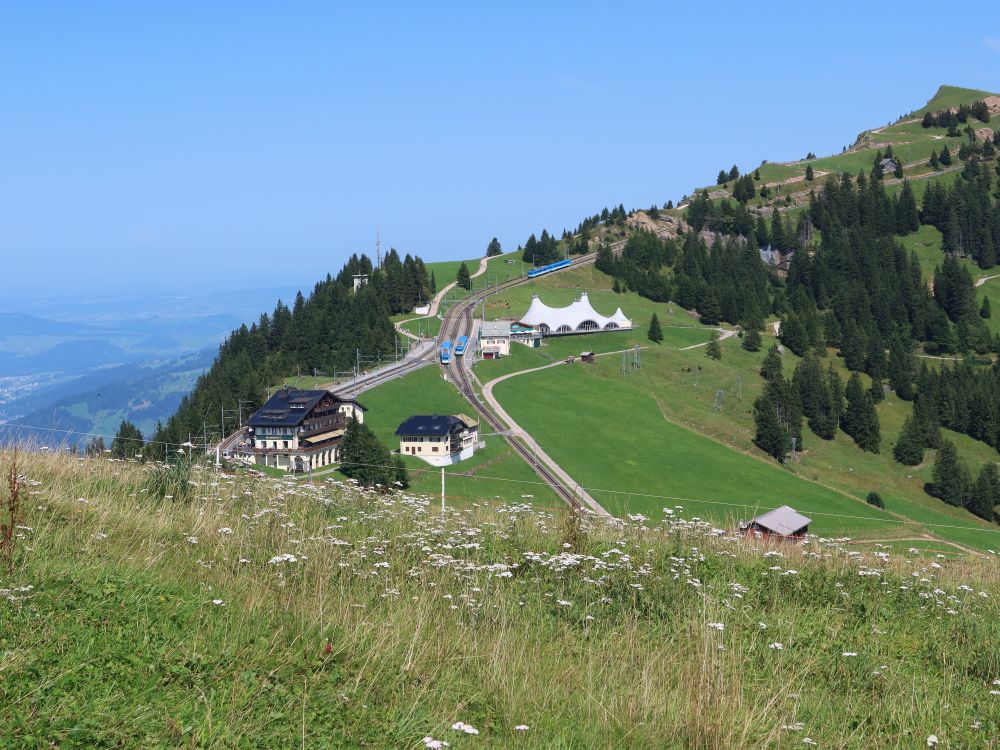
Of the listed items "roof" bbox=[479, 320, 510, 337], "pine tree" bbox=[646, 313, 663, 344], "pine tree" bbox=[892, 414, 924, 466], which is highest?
"roof" bbox=[479, 320, 510, 337]

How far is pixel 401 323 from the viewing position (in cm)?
12719

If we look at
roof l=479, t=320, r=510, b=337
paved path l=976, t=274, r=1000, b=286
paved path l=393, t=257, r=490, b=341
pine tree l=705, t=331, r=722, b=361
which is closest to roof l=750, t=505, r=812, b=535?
roof l=479, t=320, r=510, b=337

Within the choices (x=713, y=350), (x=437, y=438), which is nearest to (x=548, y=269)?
(x=713, y=350)

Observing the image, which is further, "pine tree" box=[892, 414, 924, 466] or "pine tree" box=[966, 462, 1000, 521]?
"pine tree" box=[892, 414, 924, 466]

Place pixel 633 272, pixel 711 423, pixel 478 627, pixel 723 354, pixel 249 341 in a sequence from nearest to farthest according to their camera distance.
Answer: pixel 478 627 → pixel 711 423 → pixel 249 341 → pixel 723 354 → pixel 633 272

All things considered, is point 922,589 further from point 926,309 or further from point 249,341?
point 926,309

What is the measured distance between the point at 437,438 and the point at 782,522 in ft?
125

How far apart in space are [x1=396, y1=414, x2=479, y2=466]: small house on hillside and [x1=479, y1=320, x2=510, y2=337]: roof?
3771cm

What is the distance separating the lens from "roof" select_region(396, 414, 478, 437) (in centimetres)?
7319

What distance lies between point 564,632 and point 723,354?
12146 cm

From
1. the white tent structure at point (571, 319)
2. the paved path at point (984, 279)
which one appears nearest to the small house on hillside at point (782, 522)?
the white tent structure at point (571, 319)

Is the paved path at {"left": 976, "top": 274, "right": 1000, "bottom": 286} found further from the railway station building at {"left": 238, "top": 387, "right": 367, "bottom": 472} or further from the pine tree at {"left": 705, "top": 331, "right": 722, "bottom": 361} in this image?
the railway station building at {"left": 238, "top": 387, "right": 367, "bottom": 472}

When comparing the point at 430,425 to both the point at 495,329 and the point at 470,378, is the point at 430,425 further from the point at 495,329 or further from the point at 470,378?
the point at 495,329

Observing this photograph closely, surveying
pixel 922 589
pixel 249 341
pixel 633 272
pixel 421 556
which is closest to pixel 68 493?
pixel 421 556
